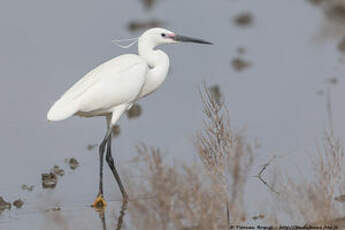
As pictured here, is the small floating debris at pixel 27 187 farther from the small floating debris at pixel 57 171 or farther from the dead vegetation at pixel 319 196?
the dead vegetation at pixel 319 196

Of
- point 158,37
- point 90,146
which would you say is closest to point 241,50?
point 90,146

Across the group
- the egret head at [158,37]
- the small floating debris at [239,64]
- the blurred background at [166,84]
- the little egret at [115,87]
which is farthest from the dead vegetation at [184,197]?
the small floating debris at [239,64]

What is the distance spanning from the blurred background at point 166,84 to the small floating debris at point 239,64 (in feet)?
0.05

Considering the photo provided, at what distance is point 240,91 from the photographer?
12.0 metres

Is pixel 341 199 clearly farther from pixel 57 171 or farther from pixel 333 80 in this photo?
pixel 333 80

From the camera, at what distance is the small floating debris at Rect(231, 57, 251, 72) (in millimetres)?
13186

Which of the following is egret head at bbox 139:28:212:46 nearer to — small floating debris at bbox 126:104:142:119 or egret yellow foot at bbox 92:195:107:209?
egret yellow foot at bbox 92:195:107:209

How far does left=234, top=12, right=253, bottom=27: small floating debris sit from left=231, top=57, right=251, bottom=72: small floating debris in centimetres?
230

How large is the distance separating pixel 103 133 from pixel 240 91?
89.5 inches

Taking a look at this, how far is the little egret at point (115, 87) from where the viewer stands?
838 cm

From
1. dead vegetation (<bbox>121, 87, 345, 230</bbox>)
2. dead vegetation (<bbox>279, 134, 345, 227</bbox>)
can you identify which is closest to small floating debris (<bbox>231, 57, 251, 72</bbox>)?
dead vegetation (<bbox>121, 87, 345, 230</bbox>)

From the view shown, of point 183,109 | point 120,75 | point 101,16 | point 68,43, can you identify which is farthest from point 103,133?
point 101,16

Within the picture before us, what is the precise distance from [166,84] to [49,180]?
3606 mm

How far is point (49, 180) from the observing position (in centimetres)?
888
